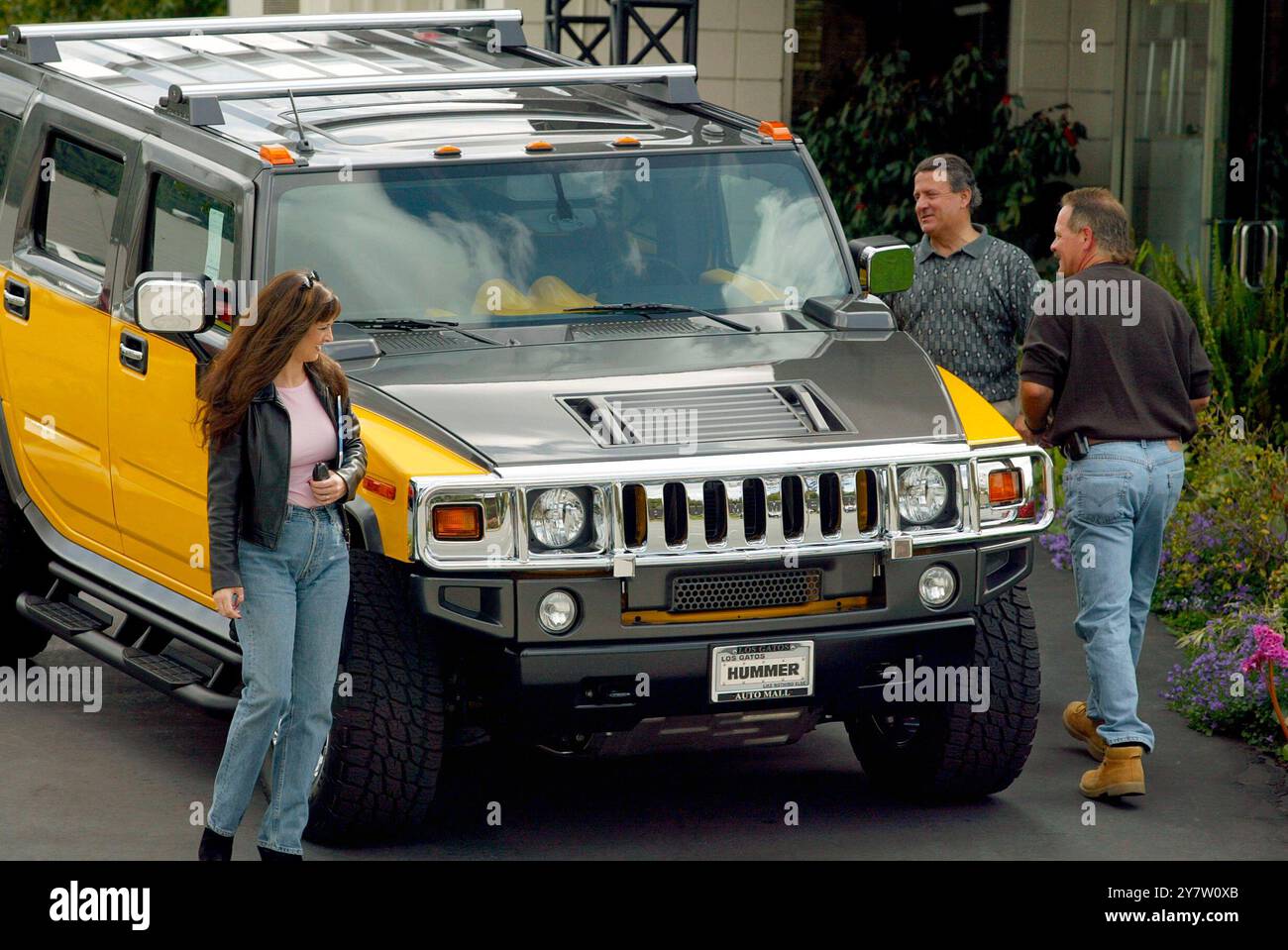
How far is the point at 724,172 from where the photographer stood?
23.5 feet

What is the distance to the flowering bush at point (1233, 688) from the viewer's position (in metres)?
7.52

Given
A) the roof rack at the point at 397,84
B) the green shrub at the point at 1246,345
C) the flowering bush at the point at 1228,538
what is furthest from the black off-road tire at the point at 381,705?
the green shrub at the point at 1246,345

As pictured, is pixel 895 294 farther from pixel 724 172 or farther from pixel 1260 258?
pixel 1260 258

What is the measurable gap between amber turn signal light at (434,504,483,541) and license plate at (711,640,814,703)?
2.38ft

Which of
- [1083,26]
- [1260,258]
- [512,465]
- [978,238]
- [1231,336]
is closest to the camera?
[512,465]

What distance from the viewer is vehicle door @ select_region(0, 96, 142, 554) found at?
23.8 feet

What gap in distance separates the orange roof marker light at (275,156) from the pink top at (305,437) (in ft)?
3.63

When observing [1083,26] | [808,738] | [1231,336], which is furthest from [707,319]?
[1083,26]

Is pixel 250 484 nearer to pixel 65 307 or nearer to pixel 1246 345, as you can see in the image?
pixel 65 307

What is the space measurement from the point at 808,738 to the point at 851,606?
5.98 ft

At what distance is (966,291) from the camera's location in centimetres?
784

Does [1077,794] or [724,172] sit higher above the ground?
[724,172]

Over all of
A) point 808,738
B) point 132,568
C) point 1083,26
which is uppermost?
point 1083,26

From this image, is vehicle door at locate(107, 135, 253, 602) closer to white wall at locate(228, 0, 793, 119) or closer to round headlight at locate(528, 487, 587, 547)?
round headlight at locate(528, 487, 587, 547)
